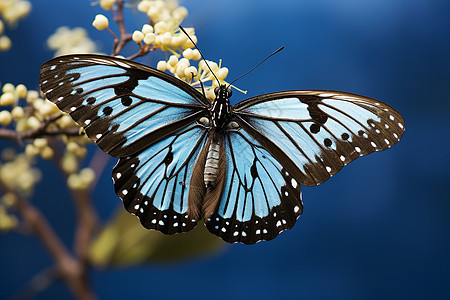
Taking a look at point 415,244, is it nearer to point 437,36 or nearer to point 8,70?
point 437,36

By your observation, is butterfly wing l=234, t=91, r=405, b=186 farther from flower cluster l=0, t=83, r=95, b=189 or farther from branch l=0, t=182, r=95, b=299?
branch l=0, t=182, r=95, b=299

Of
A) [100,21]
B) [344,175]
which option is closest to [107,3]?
[100,21]

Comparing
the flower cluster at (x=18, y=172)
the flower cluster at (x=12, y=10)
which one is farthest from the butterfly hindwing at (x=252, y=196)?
the flower cluster at (x=18, y=172)

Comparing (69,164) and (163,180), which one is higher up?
(69,164)

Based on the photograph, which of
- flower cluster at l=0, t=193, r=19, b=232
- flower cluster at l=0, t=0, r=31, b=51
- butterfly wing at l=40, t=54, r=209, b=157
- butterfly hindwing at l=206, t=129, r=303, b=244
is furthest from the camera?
flower cluster at l=0, t=193, r=19, b=232

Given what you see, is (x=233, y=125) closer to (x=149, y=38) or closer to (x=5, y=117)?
(x=149, y=38)

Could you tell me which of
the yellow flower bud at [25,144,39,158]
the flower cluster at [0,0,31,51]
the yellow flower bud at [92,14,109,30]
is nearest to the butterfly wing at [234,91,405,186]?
the yellow flower bud at [92,14,109,30]

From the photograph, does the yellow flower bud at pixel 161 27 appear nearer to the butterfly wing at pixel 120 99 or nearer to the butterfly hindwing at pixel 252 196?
the butterfly wing at pixel 120 99
